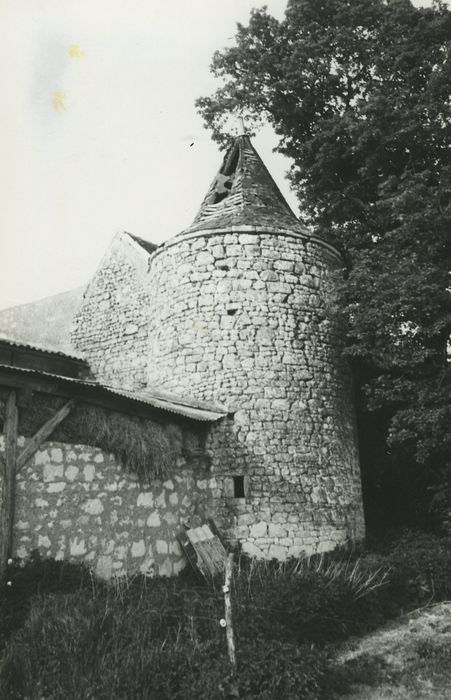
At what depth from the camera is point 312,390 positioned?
1111cm

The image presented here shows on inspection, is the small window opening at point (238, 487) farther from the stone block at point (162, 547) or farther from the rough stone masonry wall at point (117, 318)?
the rough stone masonry wall at point (117, 318)

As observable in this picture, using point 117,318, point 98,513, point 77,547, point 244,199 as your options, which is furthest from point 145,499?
point 244,199

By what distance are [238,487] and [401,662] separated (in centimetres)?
421

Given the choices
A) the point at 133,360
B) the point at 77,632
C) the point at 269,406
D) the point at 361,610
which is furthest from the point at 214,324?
the point at 77,632

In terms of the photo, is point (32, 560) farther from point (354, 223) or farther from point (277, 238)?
point (354, 223)

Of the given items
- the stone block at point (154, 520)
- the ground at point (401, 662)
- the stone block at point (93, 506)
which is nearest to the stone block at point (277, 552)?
the stone block at point (154, 520)

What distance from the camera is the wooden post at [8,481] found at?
684 cm

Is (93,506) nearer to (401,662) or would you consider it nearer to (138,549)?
(138,549)

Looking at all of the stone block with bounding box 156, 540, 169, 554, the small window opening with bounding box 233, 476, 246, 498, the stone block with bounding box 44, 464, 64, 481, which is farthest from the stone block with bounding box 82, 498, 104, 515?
the small window opening with bounding box 233, 476, 246, 498

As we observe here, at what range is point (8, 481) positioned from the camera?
6.99 meters

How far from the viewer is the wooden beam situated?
7.23 metres

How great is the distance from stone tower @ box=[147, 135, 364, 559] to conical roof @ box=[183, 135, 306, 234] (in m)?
0.06

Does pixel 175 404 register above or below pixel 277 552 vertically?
above

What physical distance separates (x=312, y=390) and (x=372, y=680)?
5607mm
